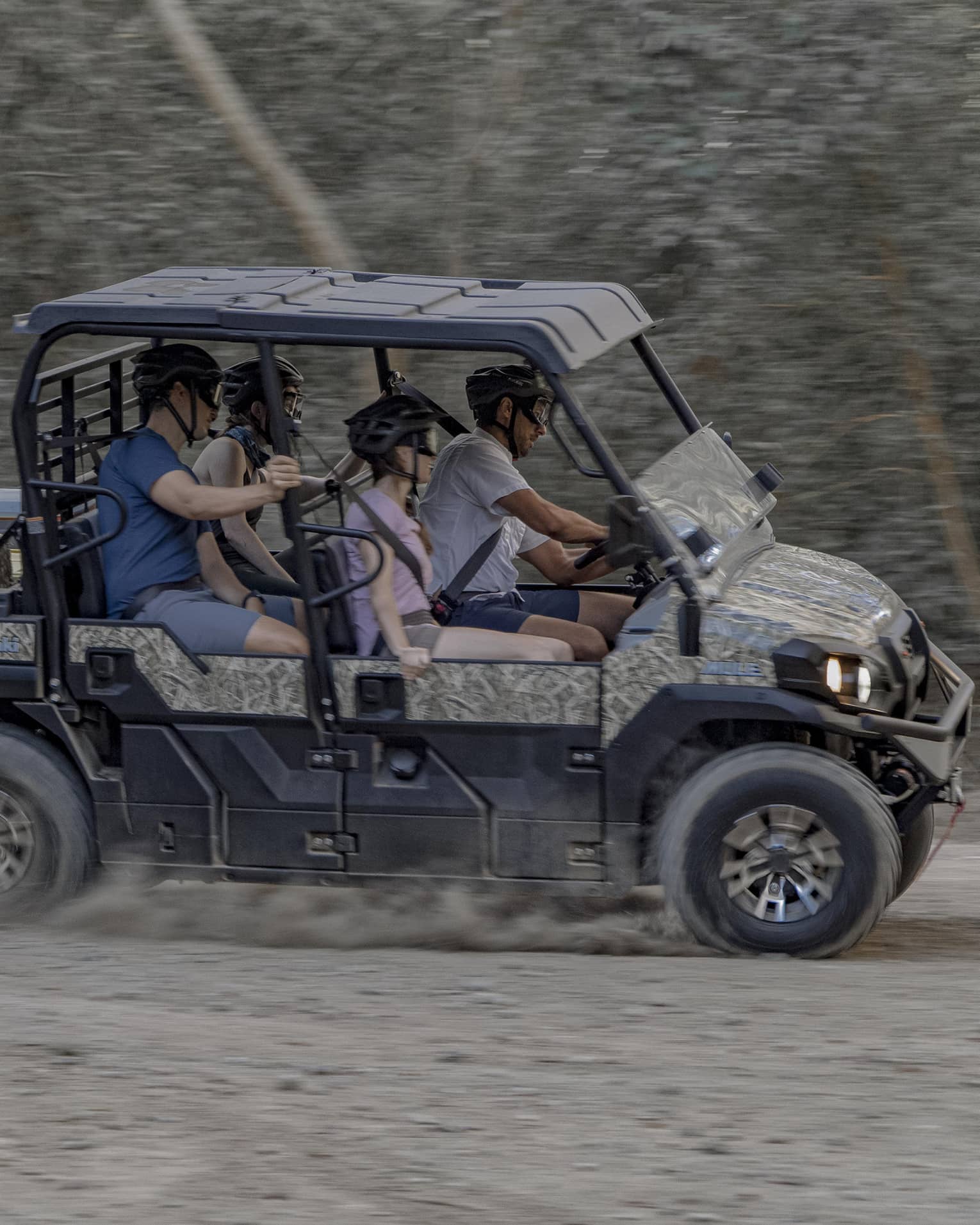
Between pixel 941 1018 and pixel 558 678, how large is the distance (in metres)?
1.37

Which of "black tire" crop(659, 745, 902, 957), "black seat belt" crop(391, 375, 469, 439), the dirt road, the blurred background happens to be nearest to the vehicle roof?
"black seat belt" crop(391, 375, 469, 439)

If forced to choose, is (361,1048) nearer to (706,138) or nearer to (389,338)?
(389,338)

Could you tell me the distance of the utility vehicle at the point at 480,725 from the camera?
457 cm

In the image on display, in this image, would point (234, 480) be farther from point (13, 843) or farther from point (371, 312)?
point (13, 843)

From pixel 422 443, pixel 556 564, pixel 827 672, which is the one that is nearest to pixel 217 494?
pixel 422 443

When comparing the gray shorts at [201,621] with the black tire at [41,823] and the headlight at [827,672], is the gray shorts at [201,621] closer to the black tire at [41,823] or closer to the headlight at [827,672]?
the black tire at [41,823]

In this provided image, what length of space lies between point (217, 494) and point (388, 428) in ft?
1.75

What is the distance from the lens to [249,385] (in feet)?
18.8

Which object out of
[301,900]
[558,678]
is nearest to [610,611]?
[558,678]

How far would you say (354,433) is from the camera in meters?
4.94

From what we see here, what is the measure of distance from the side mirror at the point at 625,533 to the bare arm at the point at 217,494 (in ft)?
2.92

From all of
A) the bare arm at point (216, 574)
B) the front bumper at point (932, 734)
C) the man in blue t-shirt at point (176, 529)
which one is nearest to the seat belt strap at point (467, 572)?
the man in blue t-shirt at point (176, 529)

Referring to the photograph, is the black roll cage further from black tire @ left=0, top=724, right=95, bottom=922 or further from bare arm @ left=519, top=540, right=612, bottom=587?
bare arm @ left=519, top=540, right=612, bottom=587

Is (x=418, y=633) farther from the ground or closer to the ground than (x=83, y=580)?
closer to the ground
